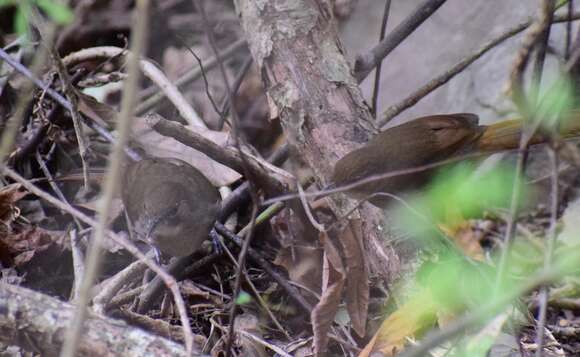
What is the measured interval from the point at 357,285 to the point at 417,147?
2.82 feet

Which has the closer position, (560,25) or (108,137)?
(108,137)

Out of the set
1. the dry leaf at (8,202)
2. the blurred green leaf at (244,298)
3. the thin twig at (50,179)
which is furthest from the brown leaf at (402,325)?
the dry leaf at (8,202)

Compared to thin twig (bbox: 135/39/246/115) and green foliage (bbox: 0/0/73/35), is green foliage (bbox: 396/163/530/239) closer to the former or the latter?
thin twig (bbox: 135/39/246/115)

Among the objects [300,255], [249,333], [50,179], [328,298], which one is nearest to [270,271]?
[300,255]

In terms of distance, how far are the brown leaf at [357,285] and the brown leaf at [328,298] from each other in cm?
9

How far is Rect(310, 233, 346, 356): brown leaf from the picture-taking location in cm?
216

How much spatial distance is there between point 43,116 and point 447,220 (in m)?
2.02

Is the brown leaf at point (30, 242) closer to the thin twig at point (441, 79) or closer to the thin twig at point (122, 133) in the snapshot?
the thin twig at point (441, 79)

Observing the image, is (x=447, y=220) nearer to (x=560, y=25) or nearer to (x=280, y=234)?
(x=280, y=234)

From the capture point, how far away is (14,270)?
2.80 meters

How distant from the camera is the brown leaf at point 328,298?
2.16m

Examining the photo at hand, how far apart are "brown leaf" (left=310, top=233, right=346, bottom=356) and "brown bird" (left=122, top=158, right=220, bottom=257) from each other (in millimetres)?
640

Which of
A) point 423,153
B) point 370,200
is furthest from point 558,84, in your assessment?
point 423,153

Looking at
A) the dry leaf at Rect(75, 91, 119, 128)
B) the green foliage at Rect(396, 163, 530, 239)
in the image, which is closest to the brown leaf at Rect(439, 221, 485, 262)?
the green foliage at Rect(396, 163, 530, 239)
